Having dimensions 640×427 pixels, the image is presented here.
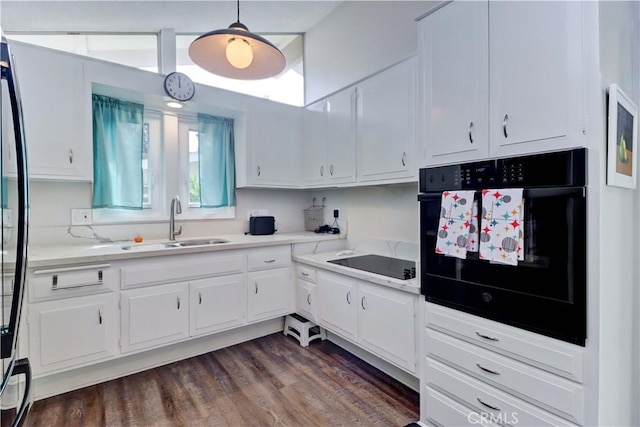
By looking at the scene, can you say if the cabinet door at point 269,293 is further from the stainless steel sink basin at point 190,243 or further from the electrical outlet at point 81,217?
the electrical outlet at point 81,217

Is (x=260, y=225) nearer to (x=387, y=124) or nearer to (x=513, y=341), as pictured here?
(x=387, y=124)

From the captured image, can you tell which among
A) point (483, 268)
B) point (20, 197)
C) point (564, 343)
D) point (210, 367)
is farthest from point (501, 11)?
point (210, 367)

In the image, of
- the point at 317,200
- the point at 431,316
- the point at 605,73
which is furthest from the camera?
the point at 317,200

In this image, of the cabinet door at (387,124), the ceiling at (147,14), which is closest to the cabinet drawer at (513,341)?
the cabinet door at (387,124)

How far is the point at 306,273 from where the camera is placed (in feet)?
8.80

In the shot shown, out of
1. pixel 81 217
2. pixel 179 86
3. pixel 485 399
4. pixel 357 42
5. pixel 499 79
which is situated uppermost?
pixel 357 42

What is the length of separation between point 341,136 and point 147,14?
74.1 inches

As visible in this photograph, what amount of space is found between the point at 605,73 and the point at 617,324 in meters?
1.02

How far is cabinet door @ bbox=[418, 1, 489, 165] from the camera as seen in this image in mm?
1450

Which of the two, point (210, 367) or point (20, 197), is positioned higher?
point (20, 197)

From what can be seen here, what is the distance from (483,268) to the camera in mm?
1427

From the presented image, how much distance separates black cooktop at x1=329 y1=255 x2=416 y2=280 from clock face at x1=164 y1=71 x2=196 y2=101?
181 cm

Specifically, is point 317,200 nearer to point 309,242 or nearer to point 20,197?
point 309,242

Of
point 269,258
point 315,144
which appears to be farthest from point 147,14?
point 269,258
